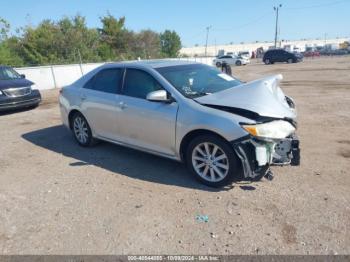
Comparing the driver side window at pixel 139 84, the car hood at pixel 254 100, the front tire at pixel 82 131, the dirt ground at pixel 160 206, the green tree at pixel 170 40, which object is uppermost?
the green tree at pixel 170 40

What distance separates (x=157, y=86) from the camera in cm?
452

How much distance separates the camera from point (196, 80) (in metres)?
4.74

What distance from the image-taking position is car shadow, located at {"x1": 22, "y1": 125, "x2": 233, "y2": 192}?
446cm

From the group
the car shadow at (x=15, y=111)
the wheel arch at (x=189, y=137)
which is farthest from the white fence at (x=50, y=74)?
the wheel arch at (x=189, y=137)

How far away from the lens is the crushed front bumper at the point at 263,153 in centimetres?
371

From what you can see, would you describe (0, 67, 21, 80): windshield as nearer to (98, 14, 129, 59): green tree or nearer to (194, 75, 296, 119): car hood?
(194, 75, 296, 119): car hood

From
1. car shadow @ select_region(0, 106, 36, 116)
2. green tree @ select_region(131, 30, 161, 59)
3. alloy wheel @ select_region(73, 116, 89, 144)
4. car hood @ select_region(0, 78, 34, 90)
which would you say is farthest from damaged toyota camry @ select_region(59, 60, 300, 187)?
green tree @ select_region(131, 30, 161, 59)

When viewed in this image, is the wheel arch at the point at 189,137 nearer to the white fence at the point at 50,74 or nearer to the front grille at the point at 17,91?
the front grille at the point at 17,91

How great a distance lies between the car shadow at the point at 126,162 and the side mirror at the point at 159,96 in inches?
43.0

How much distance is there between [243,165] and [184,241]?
3.96 feet

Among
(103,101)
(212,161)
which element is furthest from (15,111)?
(212,161)

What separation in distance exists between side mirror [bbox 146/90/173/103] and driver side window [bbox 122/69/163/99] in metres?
0.22

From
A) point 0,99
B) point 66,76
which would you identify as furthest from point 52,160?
point 66,76

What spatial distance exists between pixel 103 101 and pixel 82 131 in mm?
1044
